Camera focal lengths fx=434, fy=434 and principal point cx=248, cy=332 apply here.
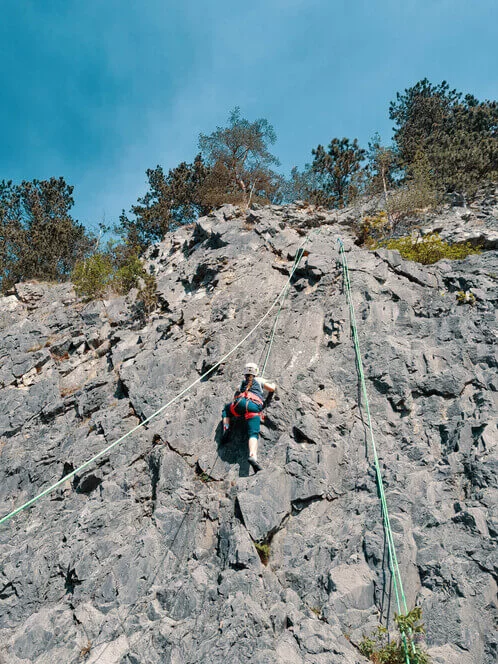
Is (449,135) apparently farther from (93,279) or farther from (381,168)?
(93,279)

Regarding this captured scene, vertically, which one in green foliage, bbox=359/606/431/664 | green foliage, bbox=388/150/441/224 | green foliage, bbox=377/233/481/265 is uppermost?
green foliage, bbox=388/150/441/224

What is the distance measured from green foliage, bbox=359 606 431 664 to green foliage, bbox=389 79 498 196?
1519 centimetres

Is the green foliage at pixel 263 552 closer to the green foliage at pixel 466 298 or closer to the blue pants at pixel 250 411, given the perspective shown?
the blue pants at pixel 250 411

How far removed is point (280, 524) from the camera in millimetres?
6008

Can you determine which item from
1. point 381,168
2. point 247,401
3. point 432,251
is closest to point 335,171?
point 381,168

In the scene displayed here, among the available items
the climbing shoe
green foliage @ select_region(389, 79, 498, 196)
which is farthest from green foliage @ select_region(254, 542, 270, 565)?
green foliage @ select_region(389, 79, 498, 196)

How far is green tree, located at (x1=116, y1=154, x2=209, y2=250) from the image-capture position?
66.0 ft

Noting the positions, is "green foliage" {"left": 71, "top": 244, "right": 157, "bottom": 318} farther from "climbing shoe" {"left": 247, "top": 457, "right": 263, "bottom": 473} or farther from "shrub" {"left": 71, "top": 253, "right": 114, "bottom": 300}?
"climbing shoe" {"left": 247, "top": 457, "right": 263, "bottom": 473}

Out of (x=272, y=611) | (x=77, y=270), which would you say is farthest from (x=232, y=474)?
(x=77, y=270)

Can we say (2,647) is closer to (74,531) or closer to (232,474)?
(74,531)

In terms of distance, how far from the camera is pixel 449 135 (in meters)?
20.6

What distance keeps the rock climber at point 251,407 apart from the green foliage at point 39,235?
49.9 ft

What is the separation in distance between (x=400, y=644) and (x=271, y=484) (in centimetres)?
242

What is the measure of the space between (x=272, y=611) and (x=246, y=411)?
→ 2.78m
